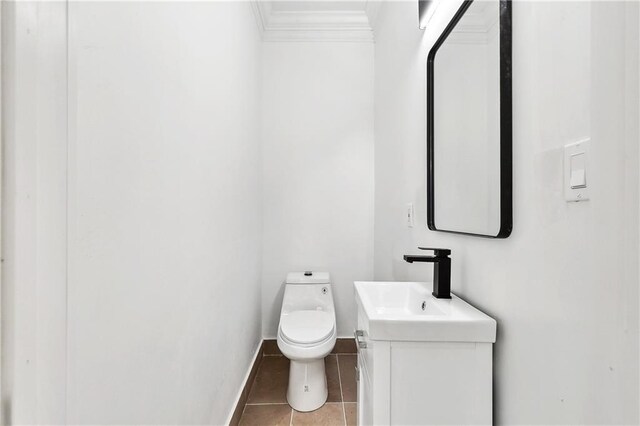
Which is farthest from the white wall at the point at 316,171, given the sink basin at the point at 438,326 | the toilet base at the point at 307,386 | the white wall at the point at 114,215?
the sink basin at the point at 438,326

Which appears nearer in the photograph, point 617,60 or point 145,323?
point 617,60

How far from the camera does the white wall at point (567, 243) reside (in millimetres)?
431

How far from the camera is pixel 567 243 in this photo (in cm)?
59

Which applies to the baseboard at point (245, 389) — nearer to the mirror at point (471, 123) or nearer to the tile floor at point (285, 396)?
the tile floor at point (285, 396)

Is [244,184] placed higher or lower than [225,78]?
lower

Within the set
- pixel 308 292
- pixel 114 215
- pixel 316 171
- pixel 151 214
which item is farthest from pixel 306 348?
pixel 316 171

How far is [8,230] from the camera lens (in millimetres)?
383

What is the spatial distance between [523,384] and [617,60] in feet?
2.27

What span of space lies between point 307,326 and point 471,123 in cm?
133

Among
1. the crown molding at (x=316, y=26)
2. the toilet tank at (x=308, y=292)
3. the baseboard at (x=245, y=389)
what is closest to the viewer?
the baseboard at (x=245, y=389)

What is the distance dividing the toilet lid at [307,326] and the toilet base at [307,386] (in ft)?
0.49

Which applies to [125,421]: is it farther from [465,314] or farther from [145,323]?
[465,314]

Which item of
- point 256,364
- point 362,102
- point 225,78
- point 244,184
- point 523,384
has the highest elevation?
point 362,102

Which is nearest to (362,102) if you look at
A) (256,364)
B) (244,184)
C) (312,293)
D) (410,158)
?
(410,158)
